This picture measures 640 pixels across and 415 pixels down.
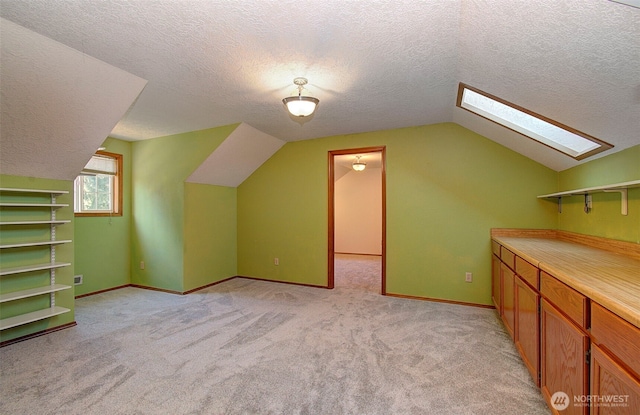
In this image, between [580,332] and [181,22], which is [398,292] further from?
[181,22]

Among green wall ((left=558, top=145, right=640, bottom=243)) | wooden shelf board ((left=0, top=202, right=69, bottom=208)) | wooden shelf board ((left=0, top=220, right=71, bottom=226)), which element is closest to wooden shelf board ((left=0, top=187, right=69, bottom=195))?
wooden shelf board ((left=0, top=202, right=69, bottom=208))

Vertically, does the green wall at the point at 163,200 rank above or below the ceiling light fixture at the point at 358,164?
below

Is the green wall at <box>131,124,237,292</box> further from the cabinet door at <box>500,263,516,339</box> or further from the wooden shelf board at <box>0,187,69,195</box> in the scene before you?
the cabinet door at <box>500,263,516,339</box>

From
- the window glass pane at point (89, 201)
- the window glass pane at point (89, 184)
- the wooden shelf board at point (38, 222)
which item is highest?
the window glass pane at point (89, 184)

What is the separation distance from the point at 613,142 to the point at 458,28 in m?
1.40

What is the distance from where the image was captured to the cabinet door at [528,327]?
1.89 metres

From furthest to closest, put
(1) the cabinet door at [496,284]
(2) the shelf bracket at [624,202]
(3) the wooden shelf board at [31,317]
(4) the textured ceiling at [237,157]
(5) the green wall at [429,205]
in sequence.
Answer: (4) the textured ceiling at [237,157] < (5) the green wall at [429,205] < (1) the cabinet door at [496,284] < (3) the wooden shelf board at [31,317] < (2) the shelf bracket at [624,202]

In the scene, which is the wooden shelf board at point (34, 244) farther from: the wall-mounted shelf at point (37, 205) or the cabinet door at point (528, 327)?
the cabinet door at point (528, 327)

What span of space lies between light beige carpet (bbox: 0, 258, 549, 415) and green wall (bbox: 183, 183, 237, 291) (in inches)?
33.7

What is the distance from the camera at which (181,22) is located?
1765mm

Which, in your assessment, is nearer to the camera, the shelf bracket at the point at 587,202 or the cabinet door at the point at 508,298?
the cabinet door at the point at 508,298

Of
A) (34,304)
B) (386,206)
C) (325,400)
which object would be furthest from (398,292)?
(34,304)

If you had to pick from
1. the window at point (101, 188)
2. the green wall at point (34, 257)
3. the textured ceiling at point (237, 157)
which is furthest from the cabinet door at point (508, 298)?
the window at point (101, 188)

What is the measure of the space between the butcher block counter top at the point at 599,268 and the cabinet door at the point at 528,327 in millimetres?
237
